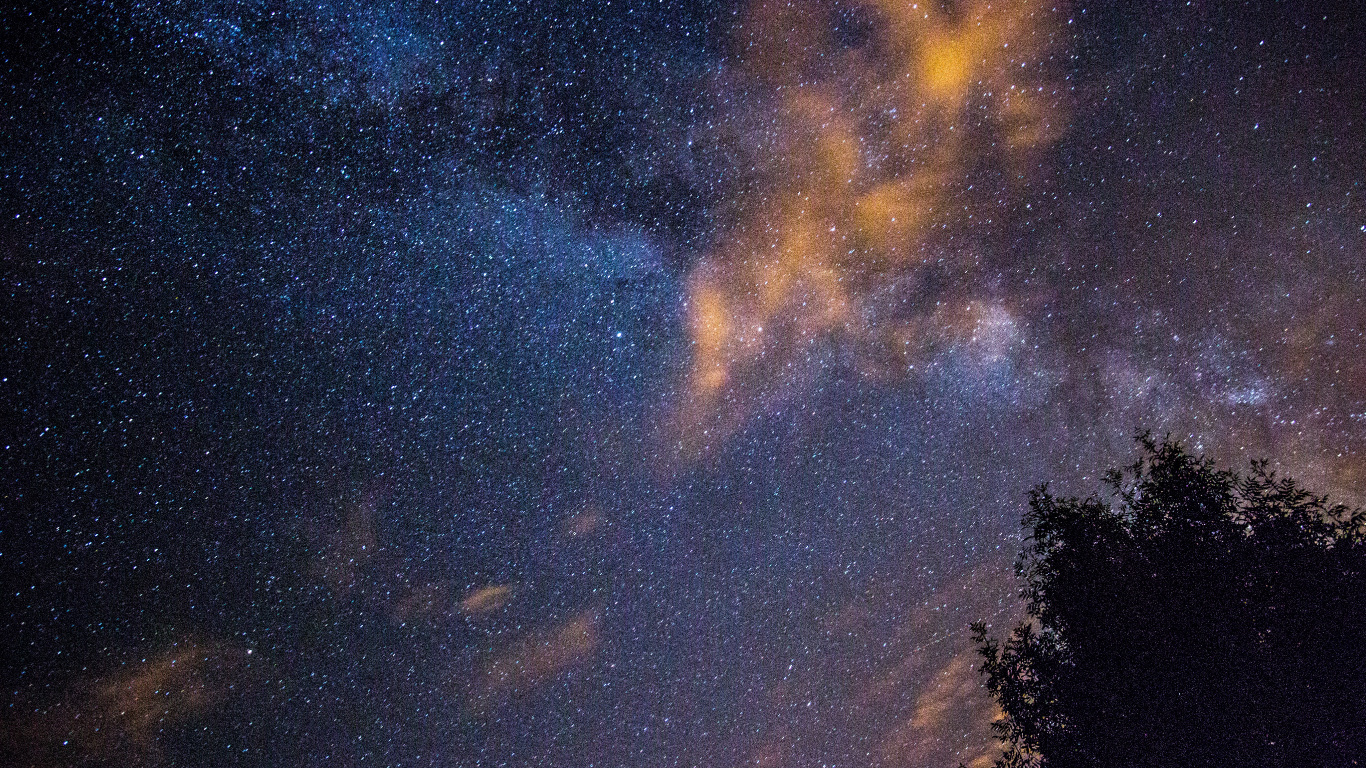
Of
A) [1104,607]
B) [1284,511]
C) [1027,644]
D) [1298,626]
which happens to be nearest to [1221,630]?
[1298,626]

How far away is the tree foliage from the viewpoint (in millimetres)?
5559

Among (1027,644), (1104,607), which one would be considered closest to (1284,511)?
(1104,607)

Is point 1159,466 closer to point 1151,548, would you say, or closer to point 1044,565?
point 1151,548

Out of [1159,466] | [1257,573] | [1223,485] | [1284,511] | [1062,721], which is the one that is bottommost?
[1062,721]

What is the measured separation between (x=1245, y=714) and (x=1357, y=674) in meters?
1.02

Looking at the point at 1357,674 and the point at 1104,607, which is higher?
the point at 1104,607

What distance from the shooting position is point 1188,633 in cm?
617

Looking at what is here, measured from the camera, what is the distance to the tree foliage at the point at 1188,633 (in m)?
5.56

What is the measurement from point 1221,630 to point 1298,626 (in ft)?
2.11

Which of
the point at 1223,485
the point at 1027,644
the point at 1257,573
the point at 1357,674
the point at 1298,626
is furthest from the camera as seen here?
the point at 1027,644

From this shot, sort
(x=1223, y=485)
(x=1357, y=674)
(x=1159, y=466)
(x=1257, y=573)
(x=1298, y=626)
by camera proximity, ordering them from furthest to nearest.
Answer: (x=1159, y=466) < (x=1223, y=485) < (x=1257, y=573) < (x=1298, y=626) < (x=1357, y=674)

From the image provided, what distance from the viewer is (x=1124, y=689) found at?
6422 mm

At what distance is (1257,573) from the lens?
6.14 metres

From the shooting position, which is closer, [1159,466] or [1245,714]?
[1245,714]
